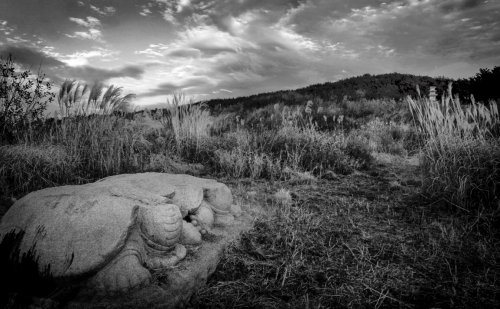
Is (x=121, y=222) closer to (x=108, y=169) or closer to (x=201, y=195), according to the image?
(x=201, y=195)

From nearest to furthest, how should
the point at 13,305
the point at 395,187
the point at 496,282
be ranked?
the point at 13,305 → the point at 496,282 → the point at 395,187

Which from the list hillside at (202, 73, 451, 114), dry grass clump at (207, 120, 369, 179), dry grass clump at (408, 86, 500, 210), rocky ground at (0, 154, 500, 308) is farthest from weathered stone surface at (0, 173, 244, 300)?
hillside at (202, 73, 451, 114)

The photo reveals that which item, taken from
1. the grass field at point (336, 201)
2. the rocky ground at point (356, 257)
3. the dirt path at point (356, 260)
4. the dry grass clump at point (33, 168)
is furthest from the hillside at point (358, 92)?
the dirt path at point (356, 260)

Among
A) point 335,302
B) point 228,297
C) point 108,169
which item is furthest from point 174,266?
point 108,169

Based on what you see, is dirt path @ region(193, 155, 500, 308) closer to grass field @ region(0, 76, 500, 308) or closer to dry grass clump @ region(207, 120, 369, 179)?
grass field @ region(0, 76, 500, 308)

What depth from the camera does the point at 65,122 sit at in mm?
4738

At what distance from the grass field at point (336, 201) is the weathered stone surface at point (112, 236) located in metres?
0.30

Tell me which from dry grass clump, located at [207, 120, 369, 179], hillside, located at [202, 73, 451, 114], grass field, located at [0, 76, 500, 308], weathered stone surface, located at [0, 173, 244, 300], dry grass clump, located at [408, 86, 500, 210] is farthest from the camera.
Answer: hillside, located at [202, 73, 451, 114]

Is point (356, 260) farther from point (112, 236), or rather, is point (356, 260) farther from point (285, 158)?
point (285, 158)

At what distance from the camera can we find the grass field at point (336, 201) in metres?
2.05

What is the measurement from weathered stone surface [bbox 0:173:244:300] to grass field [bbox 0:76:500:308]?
0.30 meters

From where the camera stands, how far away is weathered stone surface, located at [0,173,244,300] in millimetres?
1880

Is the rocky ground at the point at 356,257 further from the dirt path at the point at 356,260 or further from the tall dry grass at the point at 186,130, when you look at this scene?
the tall dry grass at the point at 186,130

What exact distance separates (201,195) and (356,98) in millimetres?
14616
